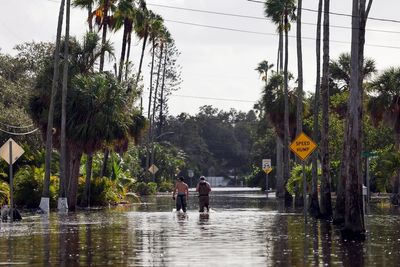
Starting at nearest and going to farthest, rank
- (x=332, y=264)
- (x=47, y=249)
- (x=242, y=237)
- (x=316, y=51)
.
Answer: (x=332, y=264) < (x=47, y=249) < (x=242, y=237) < (x=316, y=51)

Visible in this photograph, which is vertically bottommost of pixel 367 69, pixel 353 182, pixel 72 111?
pixel 353 182

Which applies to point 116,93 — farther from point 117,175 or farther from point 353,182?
point 353,182

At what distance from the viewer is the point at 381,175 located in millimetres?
45250

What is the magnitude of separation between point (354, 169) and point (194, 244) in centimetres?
491

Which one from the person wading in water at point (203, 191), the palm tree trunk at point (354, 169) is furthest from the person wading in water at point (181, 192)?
the palm tree trunk at point (354, 169)

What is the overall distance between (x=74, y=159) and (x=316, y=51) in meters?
15.2

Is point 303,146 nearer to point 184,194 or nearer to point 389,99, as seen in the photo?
point 184,194

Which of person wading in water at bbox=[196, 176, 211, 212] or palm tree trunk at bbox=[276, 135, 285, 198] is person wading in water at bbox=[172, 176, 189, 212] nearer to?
person wading in water at bbox=[196, 176, 211, 212]

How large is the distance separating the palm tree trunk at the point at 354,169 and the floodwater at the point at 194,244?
0.47 metres

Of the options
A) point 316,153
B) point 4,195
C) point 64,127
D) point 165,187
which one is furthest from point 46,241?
point 165,187

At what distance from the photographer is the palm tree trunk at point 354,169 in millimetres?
23255

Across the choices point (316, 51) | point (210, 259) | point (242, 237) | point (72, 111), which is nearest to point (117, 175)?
point (72, 111)

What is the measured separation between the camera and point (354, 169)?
2334 cm

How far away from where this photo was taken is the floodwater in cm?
1719
